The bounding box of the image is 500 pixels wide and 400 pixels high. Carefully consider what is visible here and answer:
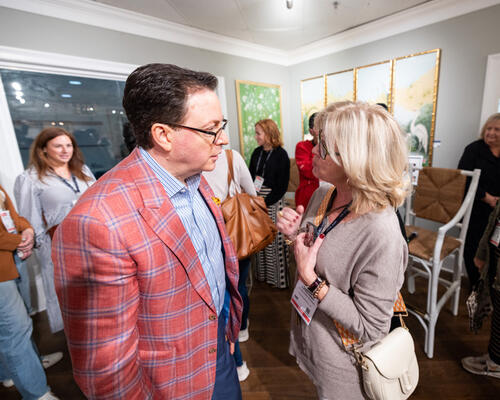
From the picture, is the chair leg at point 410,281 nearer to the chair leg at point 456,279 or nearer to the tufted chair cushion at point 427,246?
the chair leg at point 456,279

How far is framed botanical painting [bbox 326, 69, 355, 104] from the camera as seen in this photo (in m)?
3.68

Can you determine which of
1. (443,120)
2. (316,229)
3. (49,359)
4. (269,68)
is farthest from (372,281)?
(269,68)

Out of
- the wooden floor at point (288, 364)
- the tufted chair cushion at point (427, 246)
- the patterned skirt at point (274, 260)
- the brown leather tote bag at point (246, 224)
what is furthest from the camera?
the patterned skirt at point (274, 260)

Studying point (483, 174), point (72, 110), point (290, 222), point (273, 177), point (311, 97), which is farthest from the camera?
point (311, 97)

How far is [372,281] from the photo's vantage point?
2.76ft

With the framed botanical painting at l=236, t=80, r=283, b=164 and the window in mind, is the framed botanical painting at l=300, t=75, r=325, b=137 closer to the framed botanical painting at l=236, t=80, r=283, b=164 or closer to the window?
the framed botanical painting at l=236, t=80, r=283, b=164

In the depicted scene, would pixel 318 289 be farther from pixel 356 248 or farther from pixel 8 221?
pixel 8 221

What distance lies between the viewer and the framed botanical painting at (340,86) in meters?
3.68

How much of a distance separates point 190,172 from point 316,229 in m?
0.58

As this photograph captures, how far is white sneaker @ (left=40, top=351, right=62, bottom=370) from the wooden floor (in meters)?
0.04

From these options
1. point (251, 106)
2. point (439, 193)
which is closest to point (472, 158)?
point (439, 193)

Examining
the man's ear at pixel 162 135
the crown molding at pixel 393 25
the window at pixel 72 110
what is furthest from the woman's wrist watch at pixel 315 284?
the crown molding at pixel 393 25

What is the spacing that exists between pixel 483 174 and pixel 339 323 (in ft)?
8.63

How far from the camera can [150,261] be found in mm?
672
